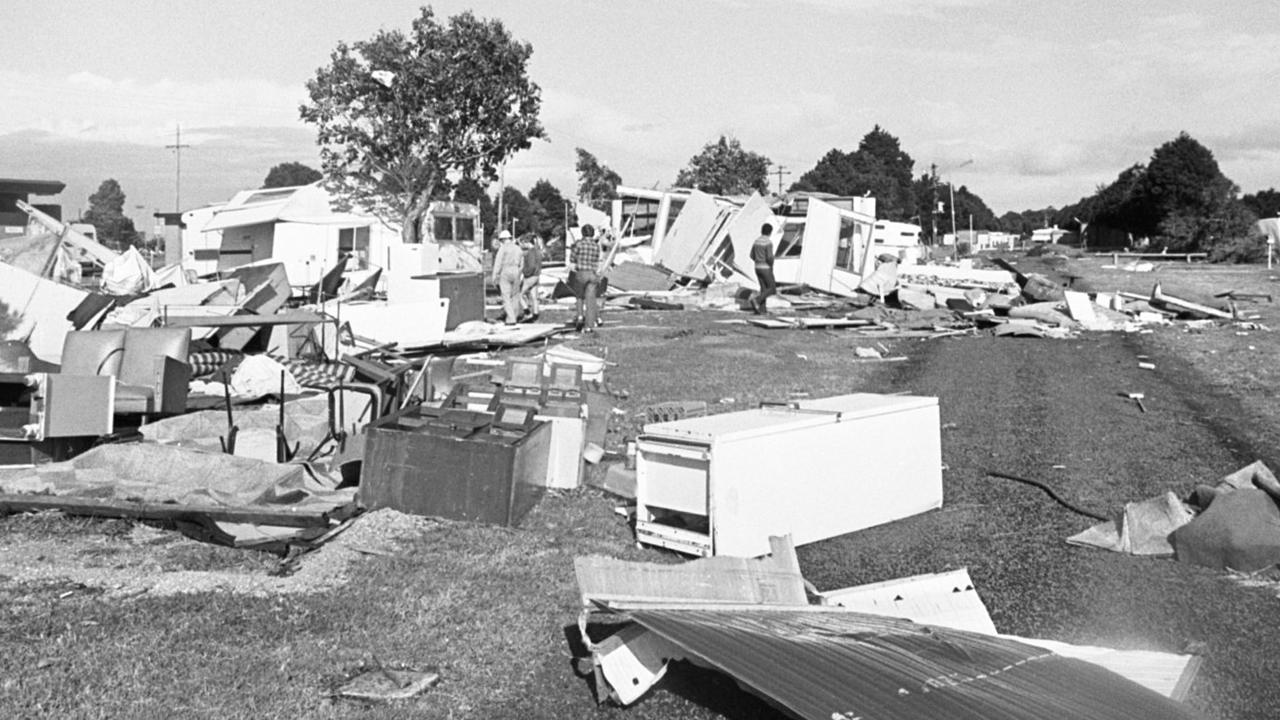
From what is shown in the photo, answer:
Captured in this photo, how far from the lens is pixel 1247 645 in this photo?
14.8 ft

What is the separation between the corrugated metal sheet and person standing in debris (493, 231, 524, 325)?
12.5 metres

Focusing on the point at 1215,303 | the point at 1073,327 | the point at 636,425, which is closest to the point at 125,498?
the point at 636,425

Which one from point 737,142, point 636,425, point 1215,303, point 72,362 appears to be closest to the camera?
point 72,362

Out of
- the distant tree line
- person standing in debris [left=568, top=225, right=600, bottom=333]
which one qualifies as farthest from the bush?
person standing in debris [left=568, top=225, right=600, bottom=333]

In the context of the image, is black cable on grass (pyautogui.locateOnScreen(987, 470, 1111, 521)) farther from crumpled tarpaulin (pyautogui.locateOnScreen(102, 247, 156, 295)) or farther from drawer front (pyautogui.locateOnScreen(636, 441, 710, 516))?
crumpled tarpaulin (pyautogui.locateOnScreen(102, 247, 156, 295))

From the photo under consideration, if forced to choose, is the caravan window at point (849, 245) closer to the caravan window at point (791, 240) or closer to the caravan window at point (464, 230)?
the caravan window at point (791, 240)

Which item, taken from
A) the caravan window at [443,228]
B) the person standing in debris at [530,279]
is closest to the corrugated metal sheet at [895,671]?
the person standing in debris at [530,279]

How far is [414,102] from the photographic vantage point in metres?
31.9

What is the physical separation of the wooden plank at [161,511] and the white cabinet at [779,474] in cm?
169

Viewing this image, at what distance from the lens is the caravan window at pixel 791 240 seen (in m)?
23.4

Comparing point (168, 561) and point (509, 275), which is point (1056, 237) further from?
point (168, 561)

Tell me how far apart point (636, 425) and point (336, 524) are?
145 inches

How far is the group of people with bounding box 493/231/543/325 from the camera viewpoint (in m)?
16.4

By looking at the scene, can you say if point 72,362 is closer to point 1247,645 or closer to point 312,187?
point 1247,645
